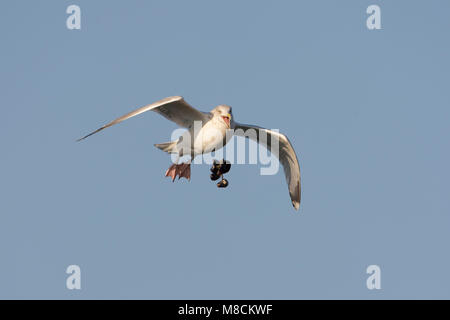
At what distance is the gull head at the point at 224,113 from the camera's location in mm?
28172

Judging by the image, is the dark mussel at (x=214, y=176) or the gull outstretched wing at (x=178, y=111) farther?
the dark mussel at (x=214, y=176)

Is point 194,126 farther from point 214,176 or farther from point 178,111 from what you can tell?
point 214,176

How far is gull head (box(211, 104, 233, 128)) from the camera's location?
92.4ft

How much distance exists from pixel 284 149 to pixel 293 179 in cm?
114

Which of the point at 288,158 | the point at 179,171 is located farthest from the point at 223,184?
the point at 288,158

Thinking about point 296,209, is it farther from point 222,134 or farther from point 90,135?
point 90,135

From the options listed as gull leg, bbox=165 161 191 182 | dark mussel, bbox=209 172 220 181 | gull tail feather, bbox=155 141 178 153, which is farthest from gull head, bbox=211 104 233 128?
gull leg, bbox=165 161 191 182

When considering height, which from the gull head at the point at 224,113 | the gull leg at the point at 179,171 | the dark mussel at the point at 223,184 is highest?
the gull head at the point at 224,113

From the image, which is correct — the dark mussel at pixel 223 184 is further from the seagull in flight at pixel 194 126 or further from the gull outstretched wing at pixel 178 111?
A: the gull outstretched wing at pixel 178 111

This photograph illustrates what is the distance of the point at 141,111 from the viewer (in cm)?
2597

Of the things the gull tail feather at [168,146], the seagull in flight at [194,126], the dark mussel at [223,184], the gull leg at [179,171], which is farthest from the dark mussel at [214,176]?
the gull tail feather at [168,146]

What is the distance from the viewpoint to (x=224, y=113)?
28.2 metres

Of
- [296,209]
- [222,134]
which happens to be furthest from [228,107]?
[296,209]

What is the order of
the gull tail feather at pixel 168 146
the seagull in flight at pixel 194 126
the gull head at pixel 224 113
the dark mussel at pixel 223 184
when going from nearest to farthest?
the seagull in flight at pixel 194 126
the gull head at pixel 224 113
the gull tail feather at pixel 168 146
the dark mussel at pixel 223 184
